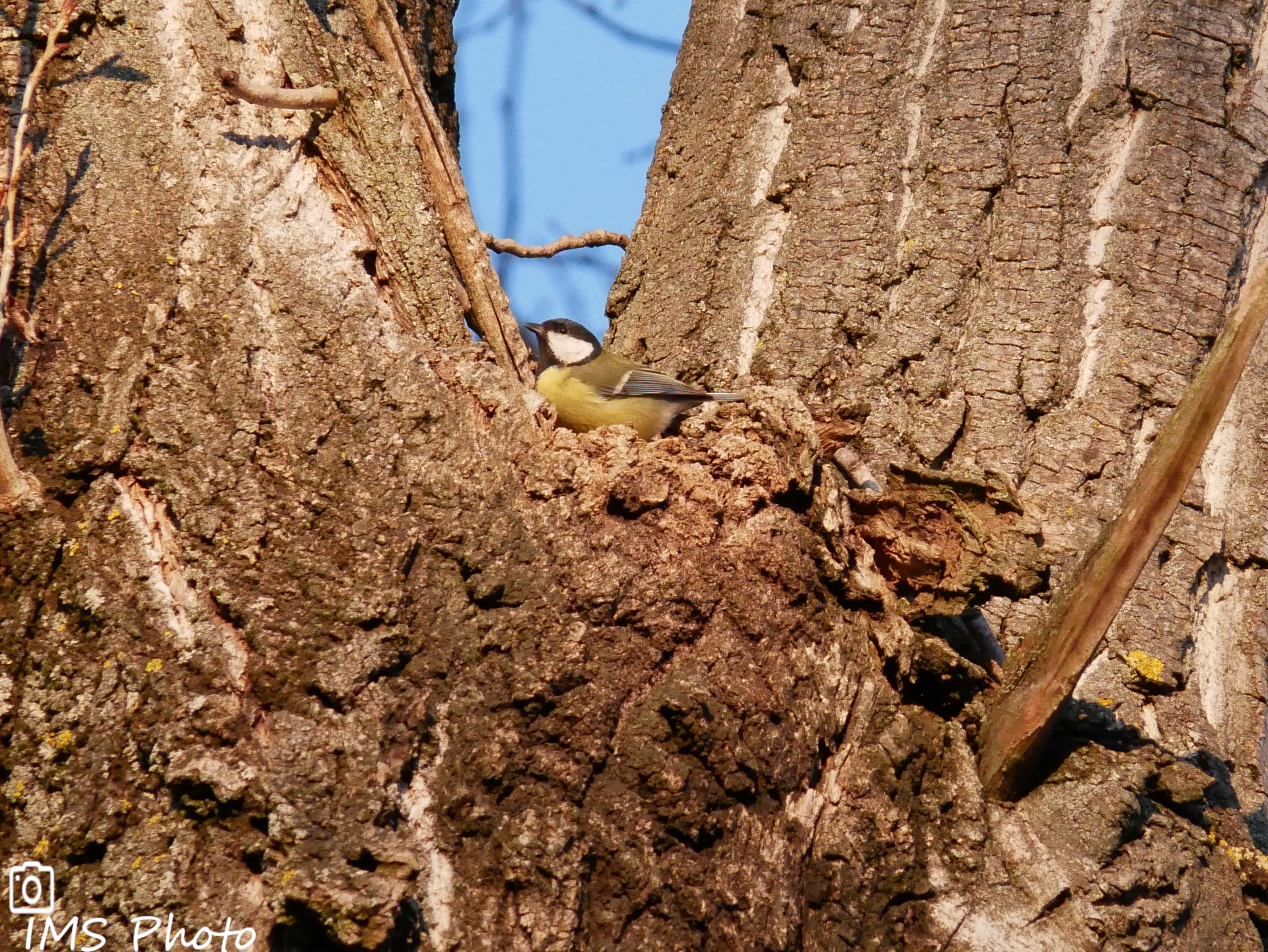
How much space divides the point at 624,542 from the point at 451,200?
33.3 inches

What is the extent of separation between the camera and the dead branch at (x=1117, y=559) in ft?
5.48

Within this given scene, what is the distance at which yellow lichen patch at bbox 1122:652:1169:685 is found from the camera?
202 centimetres

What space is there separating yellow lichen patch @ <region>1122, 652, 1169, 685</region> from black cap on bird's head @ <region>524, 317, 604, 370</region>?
2189 mm

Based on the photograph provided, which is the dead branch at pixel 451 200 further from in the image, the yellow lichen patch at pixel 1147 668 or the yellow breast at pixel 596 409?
the yellow lichen patch at pixel 1147 668

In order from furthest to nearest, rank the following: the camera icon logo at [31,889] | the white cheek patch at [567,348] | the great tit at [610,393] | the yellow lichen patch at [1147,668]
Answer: the white cheek patch at [567,348]
the great tit at [610,393]
the yellow lichen patch at [1147,668]
the camera icon logo at [31,889]

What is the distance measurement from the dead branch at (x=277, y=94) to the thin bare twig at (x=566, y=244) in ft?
3.79

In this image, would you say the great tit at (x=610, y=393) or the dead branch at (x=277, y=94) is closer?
the dead branch at (x=277, y=94)

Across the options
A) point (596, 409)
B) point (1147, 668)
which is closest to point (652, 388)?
point (596, 409)

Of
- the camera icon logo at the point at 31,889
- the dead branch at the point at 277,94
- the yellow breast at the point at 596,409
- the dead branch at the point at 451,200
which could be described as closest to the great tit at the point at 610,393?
the yellow breast at the point at 596,409

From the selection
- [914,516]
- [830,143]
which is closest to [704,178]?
[830,143]

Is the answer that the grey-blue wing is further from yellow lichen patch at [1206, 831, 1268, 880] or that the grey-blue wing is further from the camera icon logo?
the camera icon logo

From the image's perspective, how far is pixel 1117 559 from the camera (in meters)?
1.68

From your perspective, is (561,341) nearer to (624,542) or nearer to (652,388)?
(652,388)

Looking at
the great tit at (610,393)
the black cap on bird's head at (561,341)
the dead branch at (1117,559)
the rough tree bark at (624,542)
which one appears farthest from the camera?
the black cap on bird's head at (561,341)
